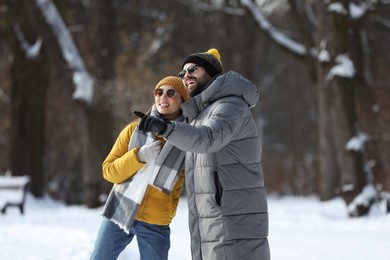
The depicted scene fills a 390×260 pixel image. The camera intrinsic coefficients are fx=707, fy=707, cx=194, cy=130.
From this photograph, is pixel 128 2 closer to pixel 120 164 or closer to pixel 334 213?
pixel 334 213

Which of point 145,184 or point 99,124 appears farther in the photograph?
point 99,124

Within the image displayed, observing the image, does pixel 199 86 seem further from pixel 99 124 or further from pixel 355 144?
pixel 99 124

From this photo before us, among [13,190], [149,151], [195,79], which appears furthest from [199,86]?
[13,190]

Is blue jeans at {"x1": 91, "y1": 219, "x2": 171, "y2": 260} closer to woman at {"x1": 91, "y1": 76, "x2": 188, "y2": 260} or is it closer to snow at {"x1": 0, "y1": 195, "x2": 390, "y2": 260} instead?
woman at {"x1": 91, "y1": 76, "x2": 188, "y2": 260}

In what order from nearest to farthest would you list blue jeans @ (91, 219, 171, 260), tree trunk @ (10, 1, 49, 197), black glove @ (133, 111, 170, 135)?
black glove @ (133, 111, 170, 135), blue jeans @ (91, 219, 171, 260), tree trunk @ (10, 1, 49, 197)

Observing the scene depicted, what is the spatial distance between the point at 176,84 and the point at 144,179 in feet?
2.01

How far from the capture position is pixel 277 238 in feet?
27.8

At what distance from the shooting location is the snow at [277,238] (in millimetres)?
7060

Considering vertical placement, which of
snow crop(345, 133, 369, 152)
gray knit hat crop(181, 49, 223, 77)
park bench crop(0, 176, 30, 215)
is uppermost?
gray knit hat crop(181, 49, 223, 77)

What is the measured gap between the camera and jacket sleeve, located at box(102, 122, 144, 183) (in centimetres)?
426

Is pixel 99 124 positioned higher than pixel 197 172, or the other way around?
pixel 197 172

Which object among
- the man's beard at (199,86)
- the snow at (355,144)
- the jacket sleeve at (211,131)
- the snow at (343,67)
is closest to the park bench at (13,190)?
the snow at (355,144)

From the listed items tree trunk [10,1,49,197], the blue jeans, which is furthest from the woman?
tree trunk [10,1,49,197]

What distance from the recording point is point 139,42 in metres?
25.5
